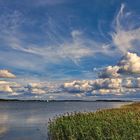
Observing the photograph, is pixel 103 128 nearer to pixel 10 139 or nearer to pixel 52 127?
pixel 52 127

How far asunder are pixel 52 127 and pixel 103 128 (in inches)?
234

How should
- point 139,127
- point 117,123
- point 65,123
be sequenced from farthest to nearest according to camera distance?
point 65,123, point 117,123, point 139,127

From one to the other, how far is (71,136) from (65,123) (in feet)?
11.2

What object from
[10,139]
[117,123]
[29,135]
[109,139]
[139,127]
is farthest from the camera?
[29,135]

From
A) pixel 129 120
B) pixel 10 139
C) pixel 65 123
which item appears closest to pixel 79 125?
pixel 65 123

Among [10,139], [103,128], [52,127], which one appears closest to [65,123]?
[52,127]

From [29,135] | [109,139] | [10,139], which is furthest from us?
[29,135]

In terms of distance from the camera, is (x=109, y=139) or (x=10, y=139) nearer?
(x=109, y=139)

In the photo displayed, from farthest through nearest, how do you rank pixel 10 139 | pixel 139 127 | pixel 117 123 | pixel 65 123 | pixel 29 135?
pixel 29 135 → pixel 10 139 → pixel 65 123 → pixel 117 123 → pixel 139 127

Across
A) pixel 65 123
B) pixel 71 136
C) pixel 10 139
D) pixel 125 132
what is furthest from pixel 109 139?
pixel 10 139

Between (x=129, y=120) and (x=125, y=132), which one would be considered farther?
(x=129, y=120)

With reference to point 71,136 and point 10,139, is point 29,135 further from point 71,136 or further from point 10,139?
point 71,136

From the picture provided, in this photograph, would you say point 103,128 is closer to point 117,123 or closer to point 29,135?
point 117,123

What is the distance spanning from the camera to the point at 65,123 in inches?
1256
